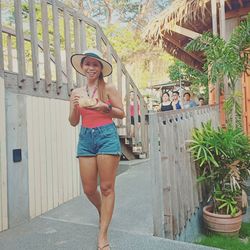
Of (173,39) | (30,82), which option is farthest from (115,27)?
(30,82)

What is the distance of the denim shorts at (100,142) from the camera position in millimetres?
2410

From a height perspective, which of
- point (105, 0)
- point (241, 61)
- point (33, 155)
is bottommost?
point (33, 155)

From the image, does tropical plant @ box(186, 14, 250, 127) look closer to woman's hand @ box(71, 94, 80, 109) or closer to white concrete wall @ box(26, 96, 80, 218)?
white concrete wall @ box(26, 96, 80, 218)

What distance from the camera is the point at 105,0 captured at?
16844 millimetres

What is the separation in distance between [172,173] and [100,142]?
1.06 m

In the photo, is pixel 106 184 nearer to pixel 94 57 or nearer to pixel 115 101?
pixel 115 101

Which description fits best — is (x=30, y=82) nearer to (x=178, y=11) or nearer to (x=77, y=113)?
(x=77, y=113)

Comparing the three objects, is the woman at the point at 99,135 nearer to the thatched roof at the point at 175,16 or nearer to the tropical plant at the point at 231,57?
the tropical plant at the point at 231,57

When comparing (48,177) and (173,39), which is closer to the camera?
(48,177)

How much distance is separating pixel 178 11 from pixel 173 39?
1771 millimetres

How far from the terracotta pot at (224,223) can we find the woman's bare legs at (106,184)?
5.62 ft

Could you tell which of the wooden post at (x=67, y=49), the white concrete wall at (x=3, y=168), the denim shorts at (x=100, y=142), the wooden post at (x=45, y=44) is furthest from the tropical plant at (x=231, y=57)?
the white concrete wall at (x=3, y=168)

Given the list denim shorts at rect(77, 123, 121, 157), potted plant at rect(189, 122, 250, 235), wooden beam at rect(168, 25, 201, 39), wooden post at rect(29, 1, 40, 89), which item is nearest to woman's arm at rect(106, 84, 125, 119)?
denim shorts at rect(77, 123, 121, 157)

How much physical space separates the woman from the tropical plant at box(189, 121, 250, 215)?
5.00 feet
